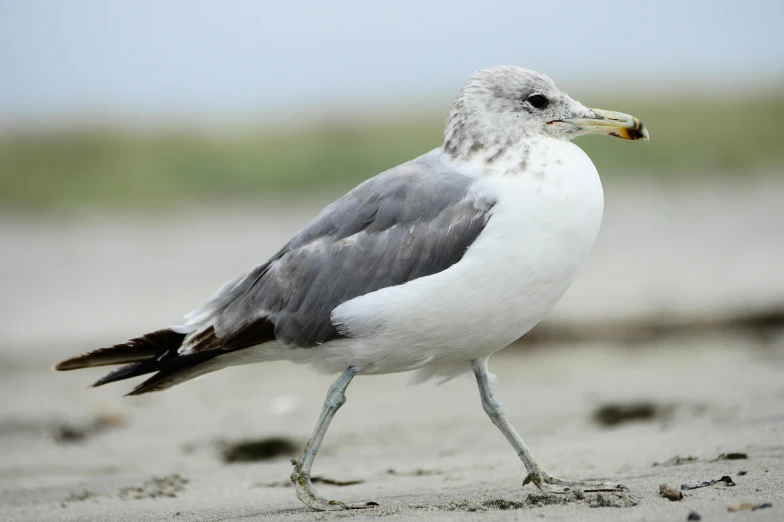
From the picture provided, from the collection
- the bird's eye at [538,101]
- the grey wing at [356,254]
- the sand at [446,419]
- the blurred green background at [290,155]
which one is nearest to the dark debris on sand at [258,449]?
the sand at [446,419]

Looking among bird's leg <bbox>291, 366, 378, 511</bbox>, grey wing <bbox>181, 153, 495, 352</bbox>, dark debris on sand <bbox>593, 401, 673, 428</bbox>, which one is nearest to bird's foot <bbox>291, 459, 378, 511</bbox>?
bird's leg <bbox>291, 366, 378, 511</bbox>

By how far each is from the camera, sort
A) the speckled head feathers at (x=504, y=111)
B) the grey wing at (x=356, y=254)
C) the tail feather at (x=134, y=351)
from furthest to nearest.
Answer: the tail feather at (x=134, y=351) → the speckled head feathers at (x=504, y=111) → the grey wing at (x=356, y=254)

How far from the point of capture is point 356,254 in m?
4.66

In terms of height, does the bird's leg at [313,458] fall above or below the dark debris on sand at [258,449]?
above

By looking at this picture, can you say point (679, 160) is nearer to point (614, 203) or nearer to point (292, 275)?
point (614, 203)

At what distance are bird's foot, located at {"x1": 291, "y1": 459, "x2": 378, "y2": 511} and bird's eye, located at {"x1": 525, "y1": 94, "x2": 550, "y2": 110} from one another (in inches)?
72.1

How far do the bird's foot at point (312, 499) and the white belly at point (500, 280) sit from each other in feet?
1.92

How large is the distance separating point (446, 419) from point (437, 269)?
248cm

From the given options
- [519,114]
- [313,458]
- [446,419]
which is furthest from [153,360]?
[446,419]

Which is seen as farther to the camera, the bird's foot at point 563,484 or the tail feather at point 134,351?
the tail feather at point 134,351

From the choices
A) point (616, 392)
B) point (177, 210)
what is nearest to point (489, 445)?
point (616, 392)

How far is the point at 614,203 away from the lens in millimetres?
16047

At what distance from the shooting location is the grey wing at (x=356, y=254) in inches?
177

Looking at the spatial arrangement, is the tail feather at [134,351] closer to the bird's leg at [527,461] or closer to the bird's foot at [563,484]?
the bird's leg at [527,461]
